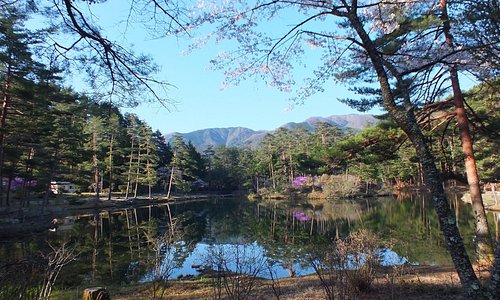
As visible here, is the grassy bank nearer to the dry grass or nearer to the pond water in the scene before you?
the dry grass

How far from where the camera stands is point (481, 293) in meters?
2.65

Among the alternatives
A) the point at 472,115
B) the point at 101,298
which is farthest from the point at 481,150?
the point at 101,298

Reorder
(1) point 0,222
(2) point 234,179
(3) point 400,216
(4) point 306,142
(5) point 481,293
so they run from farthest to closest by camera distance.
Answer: (2) point 234,179 < (4) point 306,142 < (3) point 400,216 < (1) point 0,222 < (5) point 481,293

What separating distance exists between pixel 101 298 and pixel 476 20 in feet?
19.4


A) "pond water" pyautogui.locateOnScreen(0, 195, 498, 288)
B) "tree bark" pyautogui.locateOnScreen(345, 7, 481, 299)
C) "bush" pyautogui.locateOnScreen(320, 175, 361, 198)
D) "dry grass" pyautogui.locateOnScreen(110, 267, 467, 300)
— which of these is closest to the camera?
"tree bark" pyautogui.locateOnScreen(345, 7, 481, 299)

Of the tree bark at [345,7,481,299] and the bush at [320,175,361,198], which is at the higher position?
the tree bark at [345,7,481,299]

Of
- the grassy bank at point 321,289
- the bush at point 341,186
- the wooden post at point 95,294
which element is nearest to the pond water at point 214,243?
the grassy bank at point 321,289

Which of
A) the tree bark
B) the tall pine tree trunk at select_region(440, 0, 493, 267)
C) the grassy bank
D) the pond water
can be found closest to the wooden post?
the pond water

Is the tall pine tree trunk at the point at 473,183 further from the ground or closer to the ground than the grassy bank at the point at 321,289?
further from the ground

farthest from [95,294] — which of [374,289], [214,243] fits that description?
[214,243]

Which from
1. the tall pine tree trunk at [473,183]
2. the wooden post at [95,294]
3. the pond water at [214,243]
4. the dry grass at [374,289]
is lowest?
the pond water at [214,243]

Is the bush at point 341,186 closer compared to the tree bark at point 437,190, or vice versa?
the tree bark at point 437,190

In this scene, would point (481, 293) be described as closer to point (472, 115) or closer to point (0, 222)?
point (472, 115)

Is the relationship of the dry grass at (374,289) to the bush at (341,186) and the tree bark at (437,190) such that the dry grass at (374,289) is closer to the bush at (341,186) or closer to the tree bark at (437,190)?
the tree bark at (437,190)
